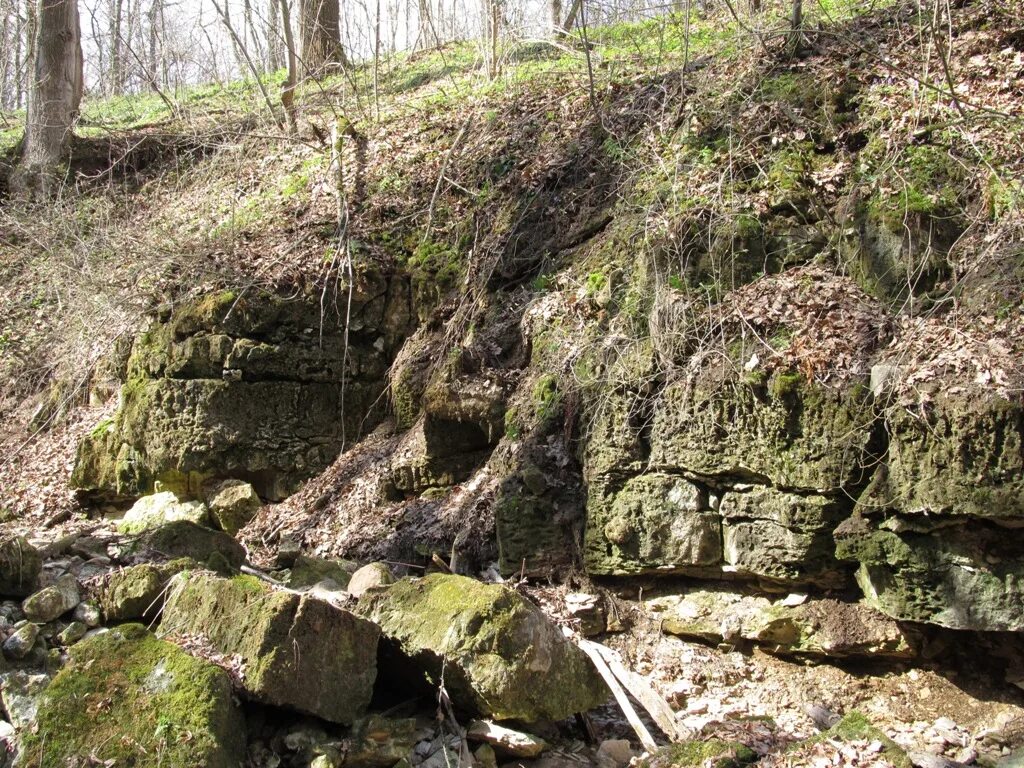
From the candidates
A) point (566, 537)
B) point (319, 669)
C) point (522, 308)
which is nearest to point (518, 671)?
point (319, 669)

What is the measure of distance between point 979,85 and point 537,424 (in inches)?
167

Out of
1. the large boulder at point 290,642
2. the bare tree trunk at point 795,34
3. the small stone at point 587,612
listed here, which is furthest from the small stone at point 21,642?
the bare tree trunk at point 795,34

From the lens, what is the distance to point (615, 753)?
4.68 m

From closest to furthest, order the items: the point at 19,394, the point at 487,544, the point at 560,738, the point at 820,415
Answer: the point at 560,738 < the point at 820,415 < the point at 487,544 < the point at 19,394

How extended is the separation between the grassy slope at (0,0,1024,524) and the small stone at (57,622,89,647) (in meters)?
4.14

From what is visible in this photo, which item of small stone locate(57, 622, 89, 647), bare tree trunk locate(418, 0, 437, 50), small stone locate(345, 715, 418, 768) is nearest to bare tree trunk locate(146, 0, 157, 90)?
bare tree trunk locate(418, 0, 437, 50)

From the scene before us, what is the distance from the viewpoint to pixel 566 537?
6.29 metres

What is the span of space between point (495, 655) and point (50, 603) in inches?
105

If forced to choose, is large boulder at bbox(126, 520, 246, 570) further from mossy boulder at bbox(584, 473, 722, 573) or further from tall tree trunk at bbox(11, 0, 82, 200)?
tall tree trunk at bbox(11, 0, 82, 200)

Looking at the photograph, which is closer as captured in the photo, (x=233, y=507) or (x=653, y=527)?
(x=653, y=527)

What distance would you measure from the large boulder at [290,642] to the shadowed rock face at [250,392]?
12.0 ft

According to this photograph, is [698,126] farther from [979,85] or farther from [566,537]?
[566,537]

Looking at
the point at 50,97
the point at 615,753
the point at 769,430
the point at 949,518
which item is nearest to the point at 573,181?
the point at 769,430

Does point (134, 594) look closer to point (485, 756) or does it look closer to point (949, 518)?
point (485, 756)
